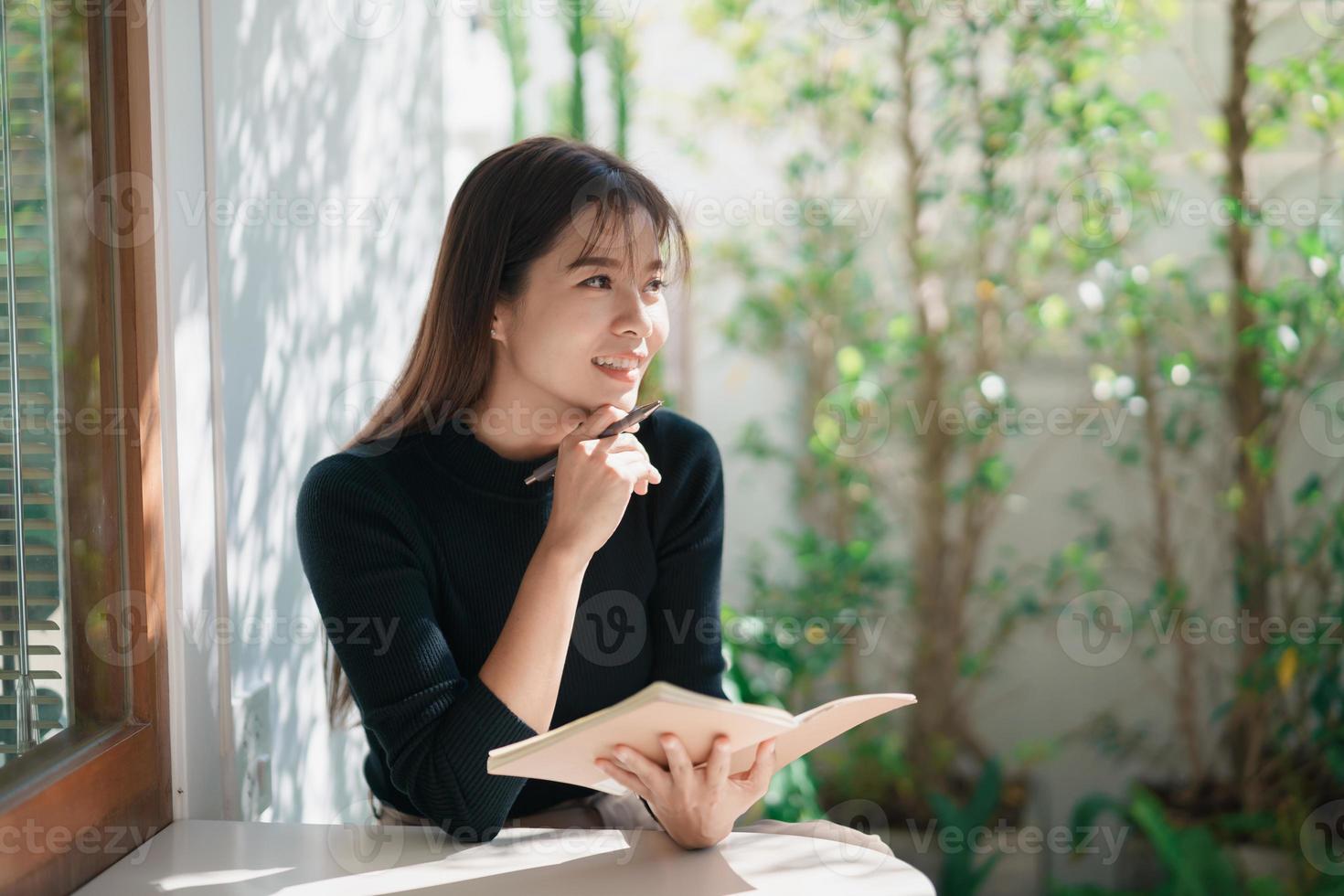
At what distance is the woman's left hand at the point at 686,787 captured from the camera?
111cm

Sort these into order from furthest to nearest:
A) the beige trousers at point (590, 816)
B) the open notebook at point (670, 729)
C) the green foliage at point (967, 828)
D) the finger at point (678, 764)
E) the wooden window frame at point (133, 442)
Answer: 1. the green foliage at point (967, 828)
2. the beige trousers at point (590, 816)
3. the wooden window frame at point (133, 442)
4. the finger at point (678, 764)
5. the open notebook at point (670, 729)

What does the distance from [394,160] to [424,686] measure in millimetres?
1497

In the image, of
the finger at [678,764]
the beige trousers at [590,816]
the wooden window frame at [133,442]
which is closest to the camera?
the finger at [678,764]

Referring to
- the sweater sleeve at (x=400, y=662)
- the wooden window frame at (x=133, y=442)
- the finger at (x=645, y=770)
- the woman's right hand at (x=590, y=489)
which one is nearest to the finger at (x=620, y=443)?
the woman's right hand at (x=590, y=489)

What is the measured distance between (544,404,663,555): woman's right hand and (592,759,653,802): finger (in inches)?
10.3

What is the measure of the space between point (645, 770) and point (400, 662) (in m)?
0.31

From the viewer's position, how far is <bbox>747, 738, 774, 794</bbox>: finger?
46.0 inches

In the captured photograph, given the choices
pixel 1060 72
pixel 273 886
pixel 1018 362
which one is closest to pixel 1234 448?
pixel 1018 362

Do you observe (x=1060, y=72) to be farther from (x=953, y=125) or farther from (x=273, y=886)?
(x=273, y=886)

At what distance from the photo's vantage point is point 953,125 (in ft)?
9.86

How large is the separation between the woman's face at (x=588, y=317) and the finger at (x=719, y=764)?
1.57 ft

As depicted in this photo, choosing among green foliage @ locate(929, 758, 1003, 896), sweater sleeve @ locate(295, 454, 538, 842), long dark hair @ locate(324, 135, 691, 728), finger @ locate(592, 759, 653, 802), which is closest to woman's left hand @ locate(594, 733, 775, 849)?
finger @ locate(592, 759, 653, 802)

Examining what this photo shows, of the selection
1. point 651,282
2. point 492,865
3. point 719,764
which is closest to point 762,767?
point 719,764

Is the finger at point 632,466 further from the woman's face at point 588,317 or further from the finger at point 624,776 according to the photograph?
the finger at point 624,776
